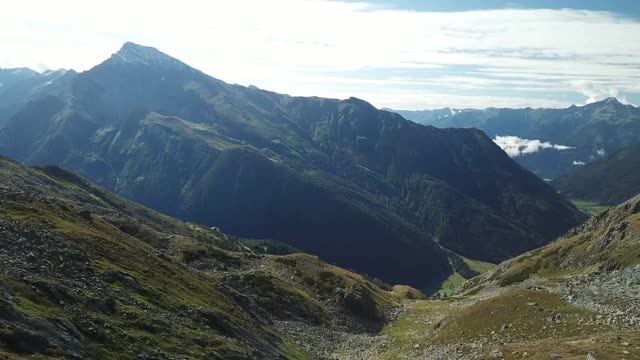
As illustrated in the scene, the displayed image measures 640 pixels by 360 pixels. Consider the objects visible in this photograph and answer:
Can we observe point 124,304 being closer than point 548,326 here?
Yes

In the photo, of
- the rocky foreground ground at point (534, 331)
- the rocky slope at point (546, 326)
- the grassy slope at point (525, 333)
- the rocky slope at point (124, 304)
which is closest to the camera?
the rocky slope at point (124, 304)

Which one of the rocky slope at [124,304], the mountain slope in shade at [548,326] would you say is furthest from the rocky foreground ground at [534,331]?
the rocky slope at [124,304]

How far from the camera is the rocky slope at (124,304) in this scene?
41.7 metres

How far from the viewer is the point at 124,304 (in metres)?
54.3

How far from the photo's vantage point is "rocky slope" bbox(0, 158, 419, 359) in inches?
1640

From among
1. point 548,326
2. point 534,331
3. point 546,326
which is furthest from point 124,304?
point 548,326

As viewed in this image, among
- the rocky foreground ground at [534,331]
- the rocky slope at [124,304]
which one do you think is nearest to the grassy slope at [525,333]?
the rocky foreground ground at [534,331]

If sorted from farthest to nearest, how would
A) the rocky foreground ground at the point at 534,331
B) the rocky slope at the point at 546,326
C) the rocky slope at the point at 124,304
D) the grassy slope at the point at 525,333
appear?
the rocky foreground ground at the point at 534,331
the rocky slope at the point at 546,326
the grassy slope at the point at 525,333
the rocky slope at the point at 124,304

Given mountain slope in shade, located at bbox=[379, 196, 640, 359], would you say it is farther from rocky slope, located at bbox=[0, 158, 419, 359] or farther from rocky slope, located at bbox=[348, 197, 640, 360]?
rocky slope, located at bbox=[0, 158, 419, 359]

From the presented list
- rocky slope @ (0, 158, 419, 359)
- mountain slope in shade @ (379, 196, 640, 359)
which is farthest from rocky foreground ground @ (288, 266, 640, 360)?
rocky slope @ (0, 158, 419, 359)

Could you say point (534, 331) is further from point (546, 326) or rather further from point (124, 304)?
point (124, 304)

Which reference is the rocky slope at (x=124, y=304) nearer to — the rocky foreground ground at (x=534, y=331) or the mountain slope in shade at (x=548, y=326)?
the rocky foreground ground at (x=534, y=331)

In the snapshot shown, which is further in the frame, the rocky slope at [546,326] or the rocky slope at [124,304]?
the rocky slope at [546,326]

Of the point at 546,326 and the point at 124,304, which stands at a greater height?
the point at 546,326
